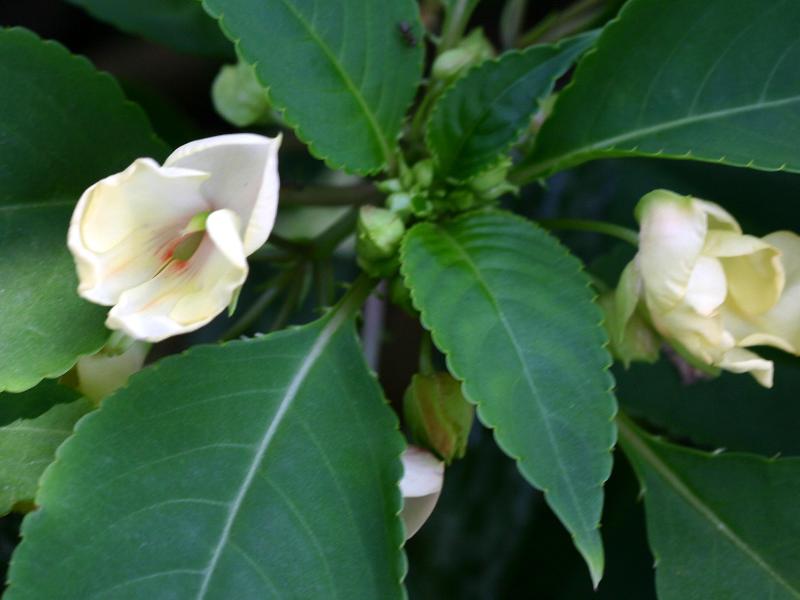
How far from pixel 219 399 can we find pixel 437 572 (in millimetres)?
707

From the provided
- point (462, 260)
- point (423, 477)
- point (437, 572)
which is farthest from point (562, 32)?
point (437, 572)

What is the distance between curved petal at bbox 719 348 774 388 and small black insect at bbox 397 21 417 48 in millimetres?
325

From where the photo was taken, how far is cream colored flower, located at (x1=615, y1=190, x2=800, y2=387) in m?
0.65

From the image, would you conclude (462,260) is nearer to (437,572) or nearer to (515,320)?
(515,320)

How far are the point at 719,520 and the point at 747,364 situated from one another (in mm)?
221

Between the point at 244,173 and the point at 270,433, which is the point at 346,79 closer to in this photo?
the point at 244,173

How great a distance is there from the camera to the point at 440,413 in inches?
29.0

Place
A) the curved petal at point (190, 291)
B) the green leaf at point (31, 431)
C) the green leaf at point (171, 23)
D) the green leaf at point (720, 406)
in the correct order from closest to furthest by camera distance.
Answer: the curved petal at point (190, 291) < the green leaf at point (31, 431) < the green leaf at point (720, 406) < the green leaf at point (171, 23)

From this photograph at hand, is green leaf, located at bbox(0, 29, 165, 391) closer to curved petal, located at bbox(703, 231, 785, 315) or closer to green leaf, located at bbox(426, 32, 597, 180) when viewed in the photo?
green leaf, located at bbox(426, 32, 597, 180)

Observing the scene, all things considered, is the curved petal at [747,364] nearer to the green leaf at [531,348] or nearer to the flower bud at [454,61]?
the green leaf at [531,348]

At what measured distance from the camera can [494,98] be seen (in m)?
0.75

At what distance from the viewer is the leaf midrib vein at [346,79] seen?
0.71 m

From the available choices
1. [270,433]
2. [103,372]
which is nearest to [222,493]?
[270,433]

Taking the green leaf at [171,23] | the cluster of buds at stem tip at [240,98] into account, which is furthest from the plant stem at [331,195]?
the green leaf at [171,23]
